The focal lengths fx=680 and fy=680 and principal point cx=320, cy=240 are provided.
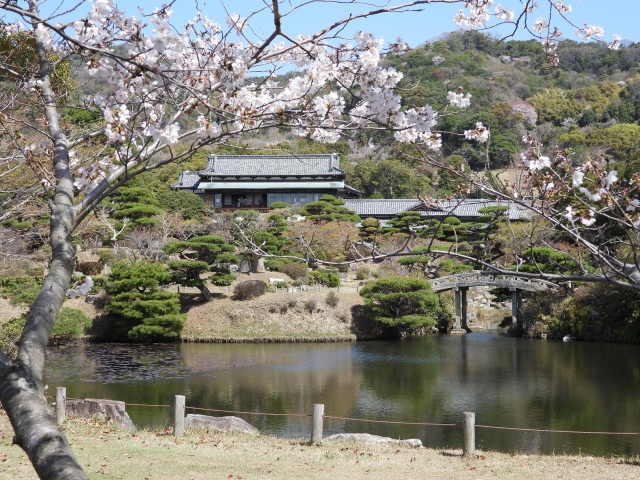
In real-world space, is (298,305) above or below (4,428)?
above

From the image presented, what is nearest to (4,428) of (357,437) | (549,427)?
(357,437)

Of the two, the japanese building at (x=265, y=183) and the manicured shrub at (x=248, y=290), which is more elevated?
the japanese building at (x=265, y=183)

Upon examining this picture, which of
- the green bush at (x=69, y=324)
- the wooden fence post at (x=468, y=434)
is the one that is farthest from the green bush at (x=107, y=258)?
the wooden fence post at (x=468, y=434)

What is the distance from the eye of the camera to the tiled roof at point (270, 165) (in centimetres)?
3562

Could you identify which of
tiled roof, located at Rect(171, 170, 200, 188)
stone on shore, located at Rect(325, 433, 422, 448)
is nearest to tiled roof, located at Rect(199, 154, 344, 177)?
tiled roof, located at Rect(171, 170, 200, 188)

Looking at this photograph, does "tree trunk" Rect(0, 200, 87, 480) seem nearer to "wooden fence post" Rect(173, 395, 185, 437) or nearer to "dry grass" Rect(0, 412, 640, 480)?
"dry grass" Rect(0, 412, 640, 480)

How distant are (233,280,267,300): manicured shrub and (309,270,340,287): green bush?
2894 mm

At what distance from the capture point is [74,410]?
884 cm

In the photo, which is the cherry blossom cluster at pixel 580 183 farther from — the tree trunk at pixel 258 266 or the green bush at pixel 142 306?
the tree trunk at pixel 258 266

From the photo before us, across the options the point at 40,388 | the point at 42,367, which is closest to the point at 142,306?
the point at 42,367

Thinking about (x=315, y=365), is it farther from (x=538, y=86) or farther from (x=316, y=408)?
(x=538, y=86)

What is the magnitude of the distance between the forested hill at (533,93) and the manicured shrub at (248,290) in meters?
21.4

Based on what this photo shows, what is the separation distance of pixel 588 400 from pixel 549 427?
7.23 feet

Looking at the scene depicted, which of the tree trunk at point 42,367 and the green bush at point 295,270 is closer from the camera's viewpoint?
the tree trunk at point 42,367
